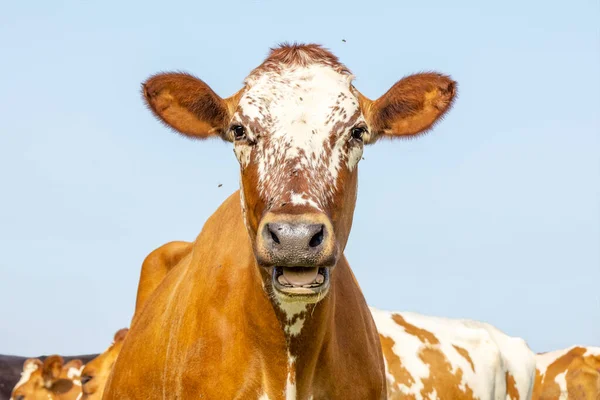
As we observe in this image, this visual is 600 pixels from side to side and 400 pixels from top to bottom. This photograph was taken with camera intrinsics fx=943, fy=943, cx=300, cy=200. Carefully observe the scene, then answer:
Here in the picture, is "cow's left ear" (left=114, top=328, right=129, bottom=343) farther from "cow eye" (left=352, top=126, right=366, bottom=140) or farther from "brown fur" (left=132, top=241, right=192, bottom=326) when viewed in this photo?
"cow eye" (left=352, top=126, right=366, bottom=140)

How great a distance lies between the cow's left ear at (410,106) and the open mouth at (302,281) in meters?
1.50

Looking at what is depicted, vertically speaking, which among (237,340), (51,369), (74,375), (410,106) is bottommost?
(74,375)

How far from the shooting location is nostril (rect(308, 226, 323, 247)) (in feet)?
15.1

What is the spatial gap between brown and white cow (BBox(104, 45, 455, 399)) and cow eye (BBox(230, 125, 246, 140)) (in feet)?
0.04

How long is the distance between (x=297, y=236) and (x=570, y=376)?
1322 centimetres

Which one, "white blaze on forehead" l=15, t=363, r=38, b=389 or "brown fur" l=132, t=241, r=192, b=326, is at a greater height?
"brown fur" l=132, t=241, r=192, b=326

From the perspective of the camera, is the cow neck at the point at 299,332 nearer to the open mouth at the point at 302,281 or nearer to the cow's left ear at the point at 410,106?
the open mouth at the point at 302,281

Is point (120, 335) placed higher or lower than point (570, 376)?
higher

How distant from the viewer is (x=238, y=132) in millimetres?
5547

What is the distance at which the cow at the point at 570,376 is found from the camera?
637 inches

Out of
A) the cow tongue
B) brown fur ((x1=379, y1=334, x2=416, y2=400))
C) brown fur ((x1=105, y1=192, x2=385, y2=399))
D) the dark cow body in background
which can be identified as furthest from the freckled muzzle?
the dark cow body in background

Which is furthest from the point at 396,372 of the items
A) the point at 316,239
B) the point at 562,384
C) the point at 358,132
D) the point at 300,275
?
the point at 316,239

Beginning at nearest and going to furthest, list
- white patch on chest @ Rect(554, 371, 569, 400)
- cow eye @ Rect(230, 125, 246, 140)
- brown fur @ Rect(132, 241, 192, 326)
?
cow eye @ Rect(230, 125, 246, 140)
brown fur @ Rect(132, 241, 192, 326)
white patch on chest @ Rect(554, 371, 569, 400)

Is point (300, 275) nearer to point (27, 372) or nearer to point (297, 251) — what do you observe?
point (297, 251)
